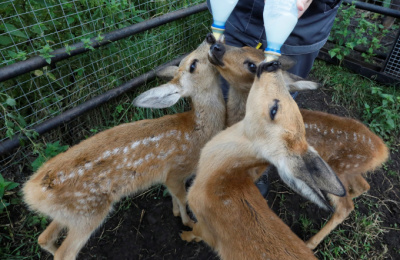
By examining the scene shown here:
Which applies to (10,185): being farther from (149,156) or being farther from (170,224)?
(170,224)

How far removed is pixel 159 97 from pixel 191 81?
1.15 ft

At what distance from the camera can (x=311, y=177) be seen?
1658mm

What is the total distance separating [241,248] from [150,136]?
3.77ft

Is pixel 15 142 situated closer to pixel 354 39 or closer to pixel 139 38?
pixel 139 38

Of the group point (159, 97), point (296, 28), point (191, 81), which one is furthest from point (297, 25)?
point (159, 97)

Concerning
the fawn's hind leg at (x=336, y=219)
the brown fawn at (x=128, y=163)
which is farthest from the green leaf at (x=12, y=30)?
the fawn's hind leg at (x=336, y=219)

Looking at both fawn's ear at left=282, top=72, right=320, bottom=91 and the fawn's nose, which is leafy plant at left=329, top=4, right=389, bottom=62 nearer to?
fawn's ear at left=282, top=72, right=320, bottom=91

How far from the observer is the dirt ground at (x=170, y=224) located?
263cm

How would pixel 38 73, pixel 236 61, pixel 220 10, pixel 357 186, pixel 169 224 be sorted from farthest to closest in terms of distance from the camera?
1. pixel 357 186
2. pixel 169 224
3. pixel 38 73
4. pixel 236 61
5. pixel 220 10

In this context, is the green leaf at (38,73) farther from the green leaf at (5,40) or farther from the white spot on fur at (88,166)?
the white spot on fur at (88,166)

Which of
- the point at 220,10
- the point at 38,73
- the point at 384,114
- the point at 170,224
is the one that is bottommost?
the point at 170,224

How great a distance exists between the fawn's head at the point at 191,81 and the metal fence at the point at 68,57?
2.48ft

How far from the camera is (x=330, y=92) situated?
14.6 ft

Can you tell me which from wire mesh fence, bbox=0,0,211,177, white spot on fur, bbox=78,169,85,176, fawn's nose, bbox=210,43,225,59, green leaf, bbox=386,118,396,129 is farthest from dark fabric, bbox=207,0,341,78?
green leaf, bbox=386,118,396,129
